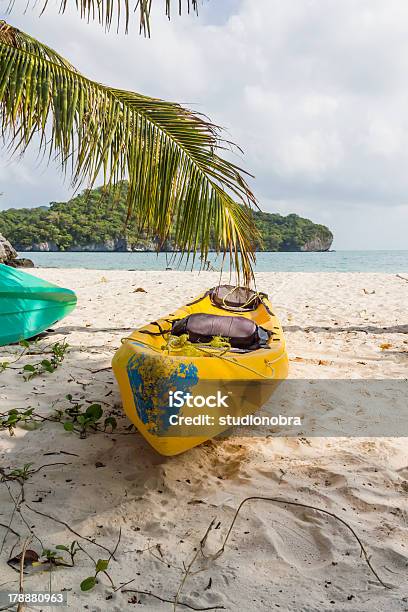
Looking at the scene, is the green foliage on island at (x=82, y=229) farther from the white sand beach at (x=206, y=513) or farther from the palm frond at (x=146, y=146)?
the white sand beach at (x=206, y=513)

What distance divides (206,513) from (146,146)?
2781 millimetres

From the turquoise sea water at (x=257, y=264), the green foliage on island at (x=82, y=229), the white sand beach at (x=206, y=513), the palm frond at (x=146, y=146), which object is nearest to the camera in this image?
the white sand beach at (x=206, y=513)

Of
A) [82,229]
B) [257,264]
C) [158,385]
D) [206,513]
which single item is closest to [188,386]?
[158,385]

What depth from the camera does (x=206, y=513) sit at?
2.31 m

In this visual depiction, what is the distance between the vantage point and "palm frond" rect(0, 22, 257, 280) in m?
3.63

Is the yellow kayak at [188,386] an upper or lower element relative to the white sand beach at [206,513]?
upper

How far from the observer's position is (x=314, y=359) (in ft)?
16.5

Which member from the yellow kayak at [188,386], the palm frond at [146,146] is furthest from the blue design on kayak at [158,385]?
the palm frond at [146,146]

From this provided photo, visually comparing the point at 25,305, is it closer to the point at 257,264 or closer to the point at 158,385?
the point at 158,385

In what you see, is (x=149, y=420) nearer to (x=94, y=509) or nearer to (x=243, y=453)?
(x=94, y=509)

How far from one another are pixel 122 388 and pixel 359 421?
5.95 ft

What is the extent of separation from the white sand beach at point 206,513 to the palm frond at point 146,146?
1584mm

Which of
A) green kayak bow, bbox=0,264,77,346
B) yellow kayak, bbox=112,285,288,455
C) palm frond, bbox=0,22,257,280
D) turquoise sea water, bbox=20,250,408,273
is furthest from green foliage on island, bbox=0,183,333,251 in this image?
green kayak bow, bbox=0,264,77,346

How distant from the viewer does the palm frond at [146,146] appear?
3627mm
